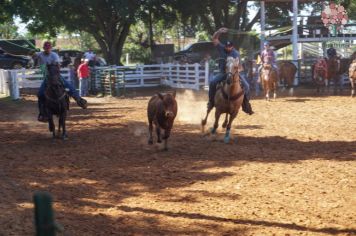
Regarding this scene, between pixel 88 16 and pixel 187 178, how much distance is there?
27.3 metres

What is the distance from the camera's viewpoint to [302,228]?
5996 millimetres

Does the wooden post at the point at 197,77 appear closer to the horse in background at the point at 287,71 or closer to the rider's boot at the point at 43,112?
the horse in background at the point at 287,71

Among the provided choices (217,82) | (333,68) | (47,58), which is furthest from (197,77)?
(47,58)

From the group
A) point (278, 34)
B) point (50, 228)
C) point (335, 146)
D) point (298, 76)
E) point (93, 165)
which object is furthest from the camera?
point (278, 34)

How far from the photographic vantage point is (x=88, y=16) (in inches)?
1342

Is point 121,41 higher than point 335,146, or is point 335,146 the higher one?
point 121,41

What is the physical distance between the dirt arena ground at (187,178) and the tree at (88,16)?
1650 centimetres

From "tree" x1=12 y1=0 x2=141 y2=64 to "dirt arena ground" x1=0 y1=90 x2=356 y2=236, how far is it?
16500 millimetres

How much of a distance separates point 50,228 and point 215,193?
195 inches

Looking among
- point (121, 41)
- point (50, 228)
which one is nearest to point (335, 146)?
point (50, 228)

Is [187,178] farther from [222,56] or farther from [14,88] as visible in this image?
[14,88]

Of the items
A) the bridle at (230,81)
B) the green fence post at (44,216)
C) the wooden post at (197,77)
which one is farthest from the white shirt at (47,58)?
the wooden post at (197,77)

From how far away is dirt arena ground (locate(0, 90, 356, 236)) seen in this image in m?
6.21

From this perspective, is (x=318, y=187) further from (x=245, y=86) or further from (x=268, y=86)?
(x=268, y=86)
